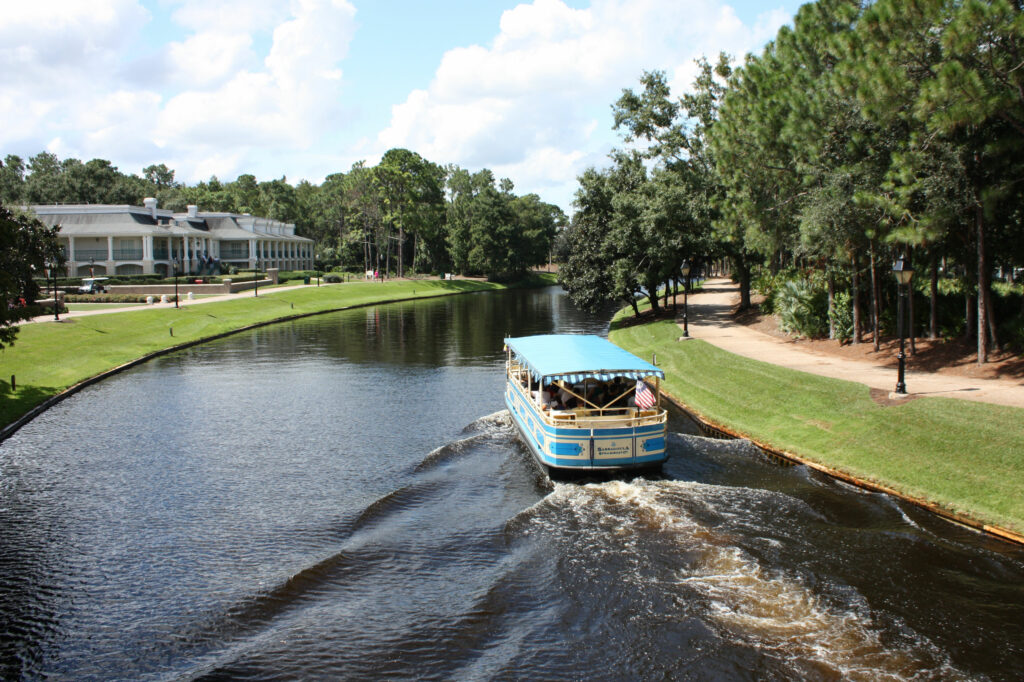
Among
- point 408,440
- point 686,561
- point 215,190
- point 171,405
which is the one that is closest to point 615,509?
point 686,561

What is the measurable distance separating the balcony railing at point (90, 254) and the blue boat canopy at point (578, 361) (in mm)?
87693

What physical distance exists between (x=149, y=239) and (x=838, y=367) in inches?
3570

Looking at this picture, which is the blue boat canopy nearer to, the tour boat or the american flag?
the tour boat

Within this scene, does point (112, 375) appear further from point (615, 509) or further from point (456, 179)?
point (456, 179)

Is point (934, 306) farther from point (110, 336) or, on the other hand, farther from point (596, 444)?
point (110, 336)

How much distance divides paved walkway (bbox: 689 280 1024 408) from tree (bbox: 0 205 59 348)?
1152 inches

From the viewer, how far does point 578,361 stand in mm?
22188

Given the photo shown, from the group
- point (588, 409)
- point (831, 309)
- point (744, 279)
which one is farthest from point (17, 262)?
point (831, 309)

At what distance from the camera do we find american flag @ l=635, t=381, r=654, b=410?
21562 mm

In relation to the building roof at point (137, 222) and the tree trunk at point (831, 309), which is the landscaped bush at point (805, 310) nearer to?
the tree trunk at point (831, 309)

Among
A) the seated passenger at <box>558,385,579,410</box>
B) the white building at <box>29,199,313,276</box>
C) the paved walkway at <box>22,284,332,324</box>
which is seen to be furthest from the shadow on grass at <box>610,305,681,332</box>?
the white building at <box>29,199,313,276</box>

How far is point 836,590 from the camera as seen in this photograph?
1337 cm

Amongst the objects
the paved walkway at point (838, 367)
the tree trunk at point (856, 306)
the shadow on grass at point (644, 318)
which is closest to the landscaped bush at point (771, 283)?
Answer: the paved walkway at point (838, 367)

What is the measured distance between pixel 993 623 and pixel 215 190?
177 m
